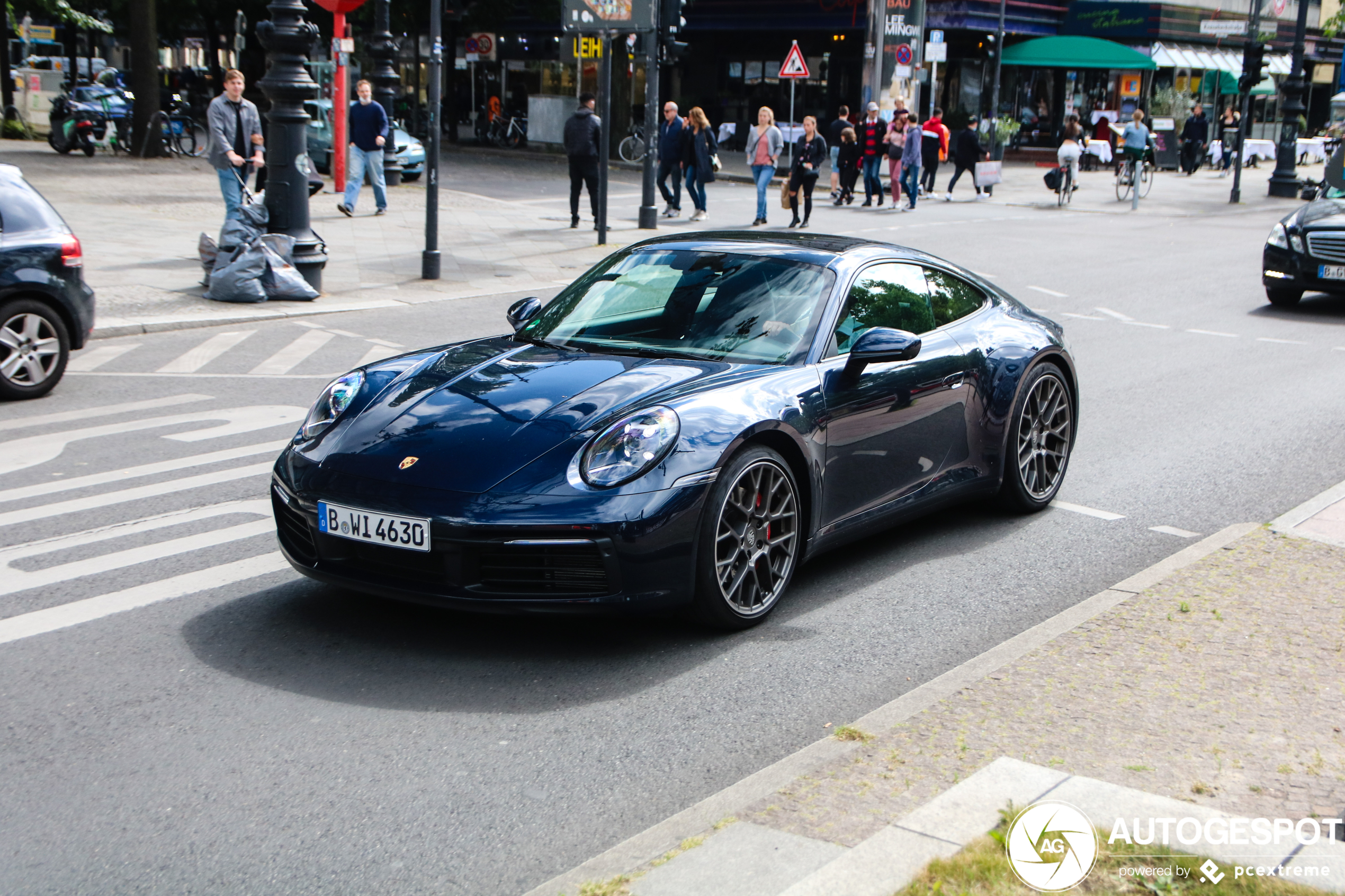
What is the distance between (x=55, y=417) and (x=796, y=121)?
3938 centimetres

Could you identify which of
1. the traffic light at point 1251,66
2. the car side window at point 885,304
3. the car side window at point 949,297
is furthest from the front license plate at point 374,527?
the traffic light at point 1251,66

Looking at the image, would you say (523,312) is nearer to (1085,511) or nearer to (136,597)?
(136,597)

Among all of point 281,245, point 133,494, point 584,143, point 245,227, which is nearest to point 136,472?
point 133,494

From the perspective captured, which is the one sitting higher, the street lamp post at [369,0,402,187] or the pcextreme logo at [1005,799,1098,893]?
the street lamp post at [369,0,402,187]

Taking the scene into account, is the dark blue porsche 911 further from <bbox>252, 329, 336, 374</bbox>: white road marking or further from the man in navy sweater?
the man in navy sweater

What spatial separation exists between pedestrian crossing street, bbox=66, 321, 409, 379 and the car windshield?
4582 mm

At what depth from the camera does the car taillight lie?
923 cm

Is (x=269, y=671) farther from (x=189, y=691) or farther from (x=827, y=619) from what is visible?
(x=827, y=619)

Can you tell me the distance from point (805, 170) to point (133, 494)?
17.0m

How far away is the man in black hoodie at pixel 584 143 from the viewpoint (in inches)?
798

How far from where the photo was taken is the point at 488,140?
45250mm

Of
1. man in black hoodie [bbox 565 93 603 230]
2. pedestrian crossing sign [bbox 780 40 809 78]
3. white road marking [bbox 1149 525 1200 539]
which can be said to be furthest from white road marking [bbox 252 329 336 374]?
pedestrian crossing sign [bbox 780 40 809 78]

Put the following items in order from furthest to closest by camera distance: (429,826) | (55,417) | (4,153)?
(4,153) < (55,417) < (429,826)

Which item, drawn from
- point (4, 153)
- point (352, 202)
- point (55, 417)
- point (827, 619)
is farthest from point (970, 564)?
point (4, 153)
